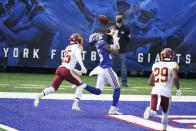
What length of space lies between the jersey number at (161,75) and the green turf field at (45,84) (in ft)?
20.9

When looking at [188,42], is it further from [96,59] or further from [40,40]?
[40,40]

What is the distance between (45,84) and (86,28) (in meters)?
4.23

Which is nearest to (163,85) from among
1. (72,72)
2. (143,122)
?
(143,122)

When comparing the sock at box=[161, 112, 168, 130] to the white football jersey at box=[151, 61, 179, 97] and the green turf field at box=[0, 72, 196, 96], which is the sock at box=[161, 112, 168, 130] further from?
the green turf field at box=[0, 72, 196, 96]

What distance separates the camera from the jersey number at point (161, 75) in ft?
31.3

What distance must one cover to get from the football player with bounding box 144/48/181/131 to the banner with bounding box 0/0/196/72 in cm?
1167

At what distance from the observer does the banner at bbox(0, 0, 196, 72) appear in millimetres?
21172

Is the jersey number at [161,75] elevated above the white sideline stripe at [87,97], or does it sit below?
above

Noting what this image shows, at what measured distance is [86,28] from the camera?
21.3 metres

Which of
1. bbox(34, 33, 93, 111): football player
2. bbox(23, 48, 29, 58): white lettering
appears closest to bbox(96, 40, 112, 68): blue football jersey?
bbox(34, 33, 93, 111): football player

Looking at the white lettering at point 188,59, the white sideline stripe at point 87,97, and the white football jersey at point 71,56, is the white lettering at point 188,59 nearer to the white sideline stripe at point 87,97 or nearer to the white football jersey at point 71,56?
the white sideline stripe at point 87,97

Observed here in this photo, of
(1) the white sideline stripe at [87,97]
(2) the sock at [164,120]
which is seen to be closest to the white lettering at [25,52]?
(1) the white sideline stripe at [87,97]

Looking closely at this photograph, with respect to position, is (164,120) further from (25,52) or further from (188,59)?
(188,59)

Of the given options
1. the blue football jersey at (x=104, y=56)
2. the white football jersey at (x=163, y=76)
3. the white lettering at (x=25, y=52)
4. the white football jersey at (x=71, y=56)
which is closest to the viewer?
the white football jersey at (x=163, y=76)
